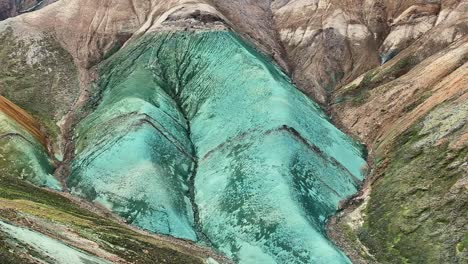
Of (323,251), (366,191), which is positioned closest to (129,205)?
(323,251)

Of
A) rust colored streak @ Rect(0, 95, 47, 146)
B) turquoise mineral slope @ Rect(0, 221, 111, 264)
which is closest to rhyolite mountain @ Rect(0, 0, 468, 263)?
turquoise mineral slope @ Rect(0, 221, 111, 264)

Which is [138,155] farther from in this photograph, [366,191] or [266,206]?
[366,191]

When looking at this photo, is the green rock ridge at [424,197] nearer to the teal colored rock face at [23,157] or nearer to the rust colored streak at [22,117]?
the teal colored rock face at [23,157]

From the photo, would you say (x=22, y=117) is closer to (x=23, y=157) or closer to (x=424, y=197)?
(x=23, y=157)

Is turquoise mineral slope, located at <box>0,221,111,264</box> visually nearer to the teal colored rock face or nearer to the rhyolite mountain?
the rhyolite mountain

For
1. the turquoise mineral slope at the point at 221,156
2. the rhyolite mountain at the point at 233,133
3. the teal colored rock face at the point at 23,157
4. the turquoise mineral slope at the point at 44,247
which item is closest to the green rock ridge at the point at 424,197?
the rhyolite mountain at the point at 233,133

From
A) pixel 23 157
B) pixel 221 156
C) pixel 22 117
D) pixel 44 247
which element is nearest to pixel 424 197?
pixel 221 156
